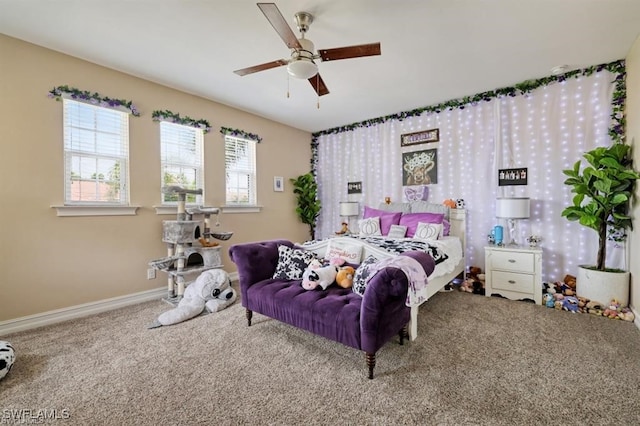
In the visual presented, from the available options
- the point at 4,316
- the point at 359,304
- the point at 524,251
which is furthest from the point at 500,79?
the point at 4,316

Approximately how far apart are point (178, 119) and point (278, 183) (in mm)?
1983

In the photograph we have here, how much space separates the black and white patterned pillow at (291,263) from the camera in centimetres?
263

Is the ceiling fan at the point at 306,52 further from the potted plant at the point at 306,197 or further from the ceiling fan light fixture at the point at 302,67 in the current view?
the potted plant at the point at 306,197

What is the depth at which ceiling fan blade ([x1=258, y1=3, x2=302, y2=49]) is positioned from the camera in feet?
5.58

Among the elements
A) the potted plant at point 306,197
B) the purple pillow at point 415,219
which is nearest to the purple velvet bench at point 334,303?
the purple pillow at point 415,219

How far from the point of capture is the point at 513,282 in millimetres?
3387

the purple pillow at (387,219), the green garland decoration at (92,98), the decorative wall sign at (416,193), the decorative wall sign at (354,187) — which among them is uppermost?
the green garland decoration at (92,98)

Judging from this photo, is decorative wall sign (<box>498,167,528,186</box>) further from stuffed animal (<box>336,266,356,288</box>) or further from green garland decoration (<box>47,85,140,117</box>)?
green garland decoration (<box>47,85,140,117</box>)

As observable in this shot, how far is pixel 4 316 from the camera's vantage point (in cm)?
258

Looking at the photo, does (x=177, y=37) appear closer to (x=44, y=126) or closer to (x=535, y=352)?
(x=44, y=126)

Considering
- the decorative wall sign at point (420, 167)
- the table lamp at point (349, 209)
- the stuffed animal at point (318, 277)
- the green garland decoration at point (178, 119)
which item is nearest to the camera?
the stuffed animal at point (318, 277)

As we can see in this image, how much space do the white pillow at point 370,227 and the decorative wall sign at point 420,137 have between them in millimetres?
1464

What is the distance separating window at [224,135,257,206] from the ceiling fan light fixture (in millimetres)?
2496

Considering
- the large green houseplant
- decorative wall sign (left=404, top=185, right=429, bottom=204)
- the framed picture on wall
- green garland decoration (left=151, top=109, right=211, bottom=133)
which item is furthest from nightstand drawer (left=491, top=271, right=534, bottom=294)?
green garland decoration (left=151, top=109, right=211, bottom=133)
